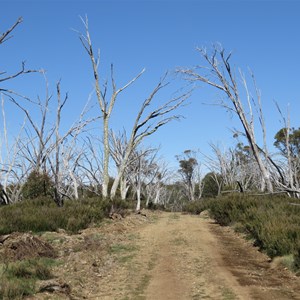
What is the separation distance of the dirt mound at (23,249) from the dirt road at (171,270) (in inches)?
21.5

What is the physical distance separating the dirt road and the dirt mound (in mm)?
547

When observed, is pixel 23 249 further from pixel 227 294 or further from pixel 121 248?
pixel 227 294

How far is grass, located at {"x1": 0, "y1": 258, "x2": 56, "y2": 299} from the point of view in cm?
603

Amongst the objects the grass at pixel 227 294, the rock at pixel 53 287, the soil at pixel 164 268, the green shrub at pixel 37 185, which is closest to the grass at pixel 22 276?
the rock at pixel 53 287

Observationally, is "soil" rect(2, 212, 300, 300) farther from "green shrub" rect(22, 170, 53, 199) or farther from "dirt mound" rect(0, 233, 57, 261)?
"green shrub" rect(22, 170, 53, 199)

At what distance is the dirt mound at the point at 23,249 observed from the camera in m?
8.63

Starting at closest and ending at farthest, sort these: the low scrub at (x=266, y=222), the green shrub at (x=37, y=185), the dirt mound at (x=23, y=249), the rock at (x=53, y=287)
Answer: the rock at (x=53, y=287) → the dirt mound at (x=23, y=249) → the low scrub at (x=266, y=222) → the green shrub at (x=37, y=185)

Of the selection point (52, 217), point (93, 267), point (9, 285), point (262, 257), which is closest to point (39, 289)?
point (9, 285)

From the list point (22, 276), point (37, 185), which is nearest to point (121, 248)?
Answer: point (22, 276)

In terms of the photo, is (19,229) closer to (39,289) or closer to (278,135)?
(39,289)

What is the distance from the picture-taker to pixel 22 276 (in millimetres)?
7082

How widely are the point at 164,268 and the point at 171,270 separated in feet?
0.78

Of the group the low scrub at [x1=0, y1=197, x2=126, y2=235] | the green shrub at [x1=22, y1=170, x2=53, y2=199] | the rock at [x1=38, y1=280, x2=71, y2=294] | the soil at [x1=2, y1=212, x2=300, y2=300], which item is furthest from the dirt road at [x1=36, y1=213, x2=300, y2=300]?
the green shrub at [x1=22, y1=170, x2=53, y2=199]

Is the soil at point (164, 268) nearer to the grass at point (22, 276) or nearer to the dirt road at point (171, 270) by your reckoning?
the dirt road at point (171, 270)
